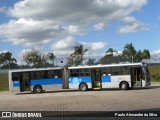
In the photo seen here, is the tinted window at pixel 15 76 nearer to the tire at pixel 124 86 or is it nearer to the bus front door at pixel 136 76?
the tire at pixel 124 86

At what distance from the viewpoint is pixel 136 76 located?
3428 cm

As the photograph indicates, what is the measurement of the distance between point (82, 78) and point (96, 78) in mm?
1386

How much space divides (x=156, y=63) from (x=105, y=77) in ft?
78.9

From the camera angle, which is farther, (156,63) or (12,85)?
(156,63)

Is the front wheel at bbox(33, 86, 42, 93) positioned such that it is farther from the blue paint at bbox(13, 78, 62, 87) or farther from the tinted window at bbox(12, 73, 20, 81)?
the tinted window at bbox(12, 73, 20, 81)

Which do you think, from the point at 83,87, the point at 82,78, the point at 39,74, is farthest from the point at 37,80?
the point at 83,87

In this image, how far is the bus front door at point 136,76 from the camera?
34.0 meters

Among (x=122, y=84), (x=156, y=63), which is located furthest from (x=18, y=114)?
(x=156, y=63)

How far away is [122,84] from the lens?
34438mm

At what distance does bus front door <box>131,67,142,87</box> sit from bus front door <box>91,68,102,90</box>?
10.4ft

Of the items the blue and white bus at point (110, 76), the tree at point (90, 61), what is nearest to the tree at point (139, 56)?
the tree at point (90, 61)

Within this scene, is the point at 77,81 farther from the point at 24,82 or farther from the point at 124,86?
the point at 24,82

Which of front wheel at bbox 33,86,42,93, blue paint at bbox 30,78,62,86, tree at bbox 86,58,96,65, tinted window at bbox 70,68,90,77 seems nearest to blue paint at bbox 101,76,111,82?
tinted window at bbox 70,68,90,77

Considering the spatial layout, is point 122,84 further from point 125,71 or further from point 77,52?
point 77,52
